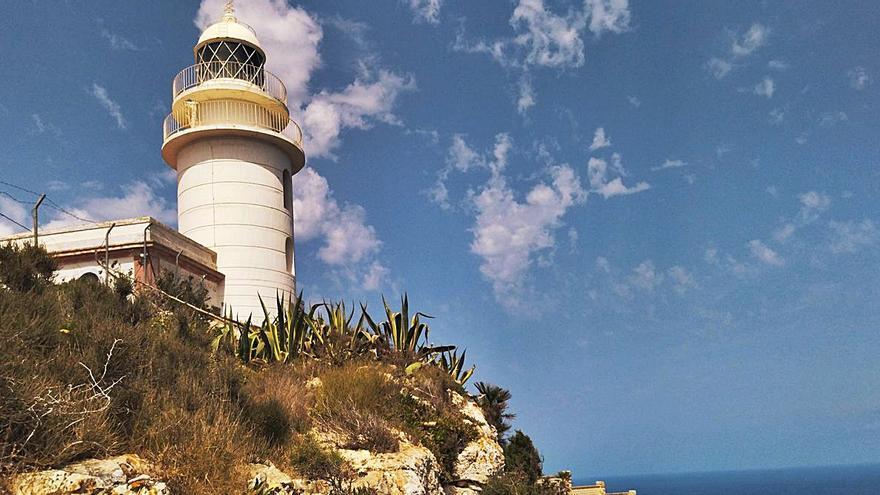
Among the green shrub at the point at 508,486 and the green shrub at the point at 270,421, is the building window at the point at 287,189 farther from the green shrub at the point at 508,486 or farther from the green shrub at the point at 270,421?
the green shrub at the point at 270,421

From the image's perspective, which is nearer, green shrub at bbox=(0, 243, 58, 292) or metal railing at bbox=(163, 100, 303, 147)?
green shrub at bbox=(0, 243, 58, 292)

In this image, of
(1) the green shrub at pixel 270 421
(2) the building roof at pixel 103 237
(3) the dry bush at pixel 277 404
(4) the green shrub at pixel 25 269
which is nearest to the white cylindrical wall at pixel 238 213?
(2) the building roof at pixel 103 237

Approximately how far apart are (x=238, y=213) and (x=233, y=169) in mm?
1298

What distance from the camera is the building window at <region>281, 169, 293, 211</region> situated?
19734 mm

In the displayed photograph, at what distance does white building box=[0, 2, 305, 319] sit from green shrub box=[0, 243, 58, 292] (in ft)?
15.8

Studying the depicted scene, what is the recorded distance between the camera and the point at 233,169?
18.4 meters

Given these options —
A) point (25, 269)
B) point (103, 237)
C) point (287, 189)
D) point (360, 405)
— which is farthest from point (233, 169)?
point (360, 405)

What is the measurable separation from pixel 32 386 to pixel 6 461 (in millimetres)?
631

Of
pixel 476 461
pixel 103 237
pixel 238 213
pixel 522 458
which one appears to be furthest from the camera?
pixel 238 213

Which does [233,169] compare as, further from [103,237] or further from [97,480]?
[97,480]

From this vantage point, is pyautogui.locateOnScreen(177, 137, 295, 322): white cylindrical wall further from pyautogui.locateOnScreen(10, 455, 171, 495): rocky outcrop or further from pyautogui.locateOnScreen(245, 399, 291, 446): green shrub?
pyautogui.locateOnScreen(10, 455, 171, 495): rocky outcrop

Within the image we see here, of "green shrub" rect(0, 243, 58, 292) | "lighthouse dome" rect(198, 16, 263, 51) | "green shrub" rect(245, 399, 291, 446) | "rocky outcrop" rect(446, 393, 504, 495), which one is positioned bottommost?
"rocky outcrop" rect(446, 393, 504, 495)

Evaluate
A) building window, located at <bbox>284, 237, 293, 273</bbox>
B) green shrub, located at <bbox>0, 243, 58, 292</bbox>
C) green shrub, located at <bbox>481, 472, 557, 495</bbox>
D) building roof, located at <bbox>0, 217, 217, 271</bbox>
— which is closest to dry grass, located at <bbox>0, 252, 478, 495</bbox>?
green shrub, located at <bbox>0, 243, 58, 292</bbox>

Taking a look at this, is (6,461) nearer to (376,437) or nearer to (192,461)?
(192,461)
